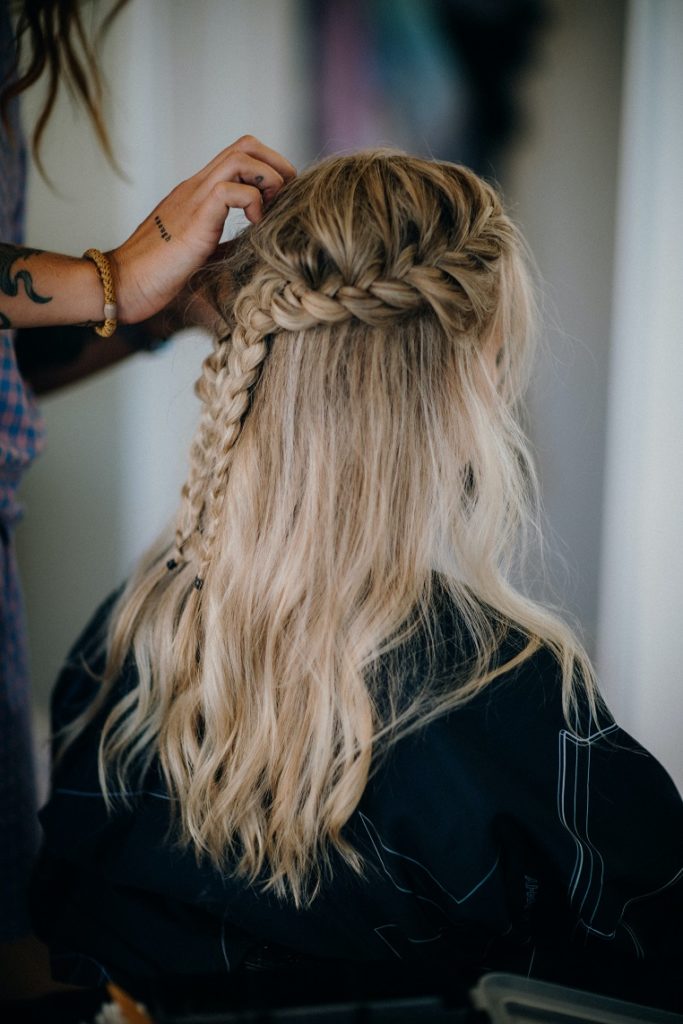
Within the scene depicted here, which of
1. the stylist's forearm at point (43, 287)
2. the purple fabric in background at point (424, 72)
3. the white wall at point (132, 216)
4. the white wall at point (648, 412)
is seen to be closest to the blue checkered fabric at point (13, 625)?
the stylist's forearm at point (43, 287)

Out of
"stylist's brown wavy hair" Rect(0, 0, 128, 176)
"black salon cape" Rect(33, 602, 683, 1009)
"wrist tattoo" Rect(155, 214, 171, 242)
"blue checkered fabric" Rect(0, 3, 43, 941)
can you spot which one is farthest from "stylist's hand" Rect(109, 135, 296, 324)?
"black salon cape" Rect(33, 602, 683, 1009)

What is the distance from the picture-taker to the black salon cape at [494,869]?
61 centimetres

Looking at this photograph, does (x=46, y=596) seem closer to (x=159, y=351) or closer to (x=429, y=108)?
(x=159, y=351)

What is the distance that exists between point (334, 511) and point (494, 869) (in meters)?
0.34

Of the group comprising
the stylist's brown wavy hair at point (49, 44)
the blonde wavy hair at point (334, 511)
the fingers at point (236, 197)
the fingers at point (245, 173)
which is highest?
the stylist's brown wavy hair at point (49, 44)

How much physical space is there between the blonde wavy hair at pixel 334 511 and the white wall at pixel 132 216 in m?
0.40

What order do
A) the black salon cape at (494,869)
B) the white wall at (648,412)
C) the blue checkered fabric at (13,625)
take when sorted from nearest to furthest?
the black salon cape at (494,869), the blue checkered fabric at (13,625), the white wall at (648,412)

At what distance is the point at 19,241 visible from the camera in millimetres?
936

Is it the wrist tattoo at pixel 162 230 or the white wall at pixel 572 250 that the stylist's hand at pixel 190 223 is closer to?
the wrist tattoo at pixel 162 230

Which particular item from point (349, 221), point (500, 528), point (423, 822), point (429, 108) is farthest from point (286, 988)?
point (429, 108)

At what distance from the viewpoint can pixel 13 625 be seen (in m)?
0.92

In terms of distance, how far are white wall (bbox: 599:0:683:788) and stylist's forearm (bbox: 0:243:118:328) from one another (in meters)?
0.84

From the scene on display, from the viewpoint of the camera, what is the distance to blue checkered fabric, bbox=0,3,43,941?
84 centimetres

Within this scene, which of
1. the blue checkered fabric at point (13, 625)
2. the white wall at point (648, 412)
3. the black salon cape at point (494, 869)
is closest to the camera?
the black salon cape at point (494, 869)
